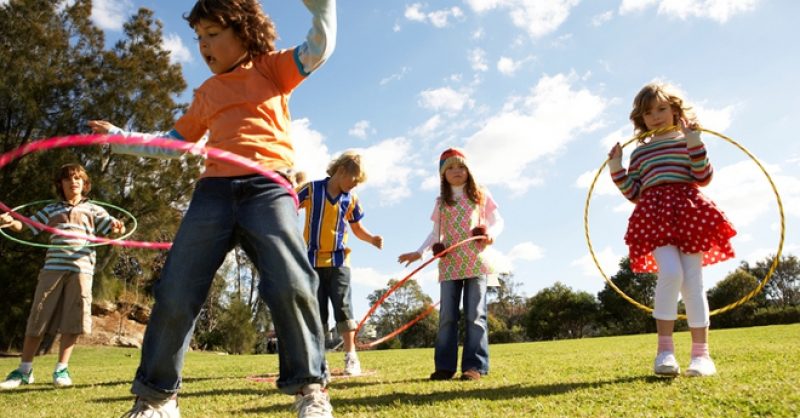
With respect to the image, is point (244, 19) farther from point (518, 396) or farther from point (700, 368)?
point (700, 368)

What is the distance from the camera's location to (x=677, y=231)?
13.8 ft

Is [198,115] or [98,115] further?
[98,115]

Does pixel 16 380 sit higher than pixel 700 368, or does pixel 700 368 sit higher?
pixel 700 368

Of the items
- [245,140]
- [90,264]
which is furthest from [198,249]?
[90,264]

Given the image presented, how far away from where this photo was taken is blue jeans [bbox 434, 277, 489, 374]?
17.2ft

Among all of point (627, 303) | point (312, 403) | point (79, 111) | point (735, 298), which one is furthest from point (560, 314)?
point (312, 403)

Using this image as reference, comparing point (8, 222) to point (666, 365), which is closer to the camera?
point (666, 365)

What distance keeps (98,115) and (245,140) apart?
19251 mm

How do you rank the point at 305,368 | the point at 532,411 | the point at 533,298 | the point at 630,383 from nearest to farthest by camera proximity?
the point at 305,368 → the point at 532,411 → the point at 630,383 → the point at 533,298

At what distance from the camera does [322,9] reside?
9.09ft

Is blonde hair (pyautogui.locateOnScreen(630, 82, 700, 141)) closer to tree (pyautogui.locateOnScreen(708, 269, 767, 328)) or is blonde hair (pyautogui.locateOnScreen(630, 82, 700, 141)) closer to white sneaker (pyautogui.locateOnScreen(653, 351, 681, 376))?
white sneaker (pyautogui.locateOnScreen(653, 351, 681, 376))

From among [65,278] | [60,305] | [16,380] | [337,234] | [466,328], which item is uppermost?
[337,234]

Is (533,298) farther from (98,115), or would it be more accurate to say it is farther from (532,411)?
(532,411)

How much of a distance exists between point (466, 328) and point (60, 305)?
4144 millimetres
